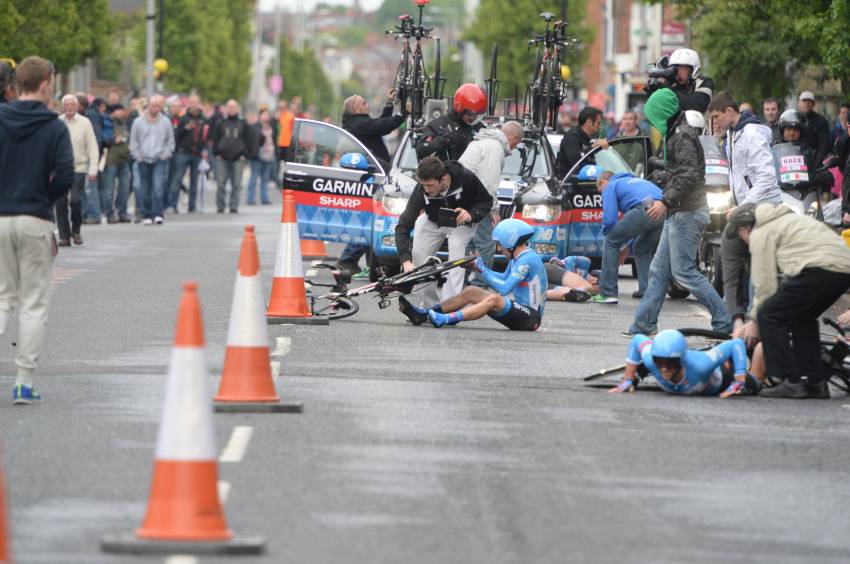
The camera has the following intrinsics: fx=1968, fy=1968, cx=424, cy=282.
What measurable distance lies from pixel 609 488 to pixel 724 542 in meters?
1.14

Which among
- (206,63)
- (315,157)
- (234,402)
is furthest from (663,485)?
(206,63)

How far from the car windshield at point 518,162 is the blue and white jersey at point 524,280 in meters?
4.63

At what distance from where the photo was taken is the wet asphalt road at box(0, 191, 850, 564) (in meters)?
7.75

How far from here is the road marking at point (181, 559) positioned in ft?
23.4

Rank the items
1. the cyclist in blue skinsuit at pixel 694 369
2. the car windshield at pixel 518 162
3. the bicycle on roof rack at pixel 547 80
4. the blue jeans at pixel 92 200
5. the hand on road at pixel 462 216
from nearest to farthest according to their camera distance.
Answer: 1. the cyclist in blue skinsuit at pixel 694 369
2. the hand on road at pixel 462 216
3. the car windshield at pixel 518 162
4. the bicycle on roof rack at pixel 547 80
5. the blue jeans at pixel 92 200

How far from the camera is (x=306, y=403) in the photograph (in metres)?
11.3

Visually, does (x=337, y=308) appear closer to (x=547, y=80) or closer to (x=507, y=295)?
(x=507, y=295)

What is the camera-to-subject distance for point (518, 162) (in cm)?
2109

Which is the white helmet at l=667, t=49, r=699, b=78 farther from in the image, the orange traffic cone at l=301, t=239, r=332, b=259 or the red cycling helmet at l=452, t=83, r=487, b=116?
the orange traffic cone at l=301, t=239, r=332, b=259

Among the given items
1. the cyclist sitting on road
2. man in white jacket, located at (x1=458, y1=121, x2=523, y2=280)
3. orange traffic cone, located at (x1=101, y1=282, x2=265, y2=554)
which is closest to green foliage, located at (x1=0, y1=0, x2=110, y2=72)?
the cyclist sitting on road

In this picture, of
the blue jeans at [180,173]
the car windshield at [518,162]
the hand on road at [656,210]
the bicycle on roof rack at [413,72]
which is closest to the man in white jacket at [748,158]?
the hand on road at [656,210]

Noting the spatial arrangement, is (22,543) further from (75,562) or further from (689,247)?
(689,247)

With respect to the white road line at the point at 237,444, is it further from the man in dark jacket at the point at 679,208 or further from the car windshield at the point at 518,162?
the car windshield at the point at 518,162

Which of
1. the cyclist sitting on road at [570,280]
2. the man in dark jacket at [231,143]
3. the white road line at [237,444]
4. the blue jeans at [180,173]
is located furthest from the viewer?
the man in dark jacket at [231,143]
